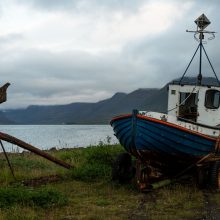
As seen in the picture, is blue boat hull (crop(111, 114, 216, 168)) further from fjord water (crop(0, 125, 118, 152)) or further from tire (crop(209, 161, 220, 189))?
fjord water (crop(0, 125, 118, 152))

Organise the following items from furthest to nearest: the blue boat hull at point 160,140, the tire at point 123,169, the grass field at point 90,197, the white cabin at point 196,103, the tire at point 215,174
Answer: the white cabin at point 196,103
the tire at point 123,169
the tire at point 215,174
the blue boat hull at point 160,140
the grass field at point 90,197

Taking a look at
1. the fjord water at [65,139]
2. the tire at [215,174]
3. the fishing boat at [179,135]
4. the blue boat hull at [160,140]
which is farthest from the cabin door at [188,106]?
the fjord water at [65,139]

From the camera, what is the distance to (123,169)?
49.6 ft

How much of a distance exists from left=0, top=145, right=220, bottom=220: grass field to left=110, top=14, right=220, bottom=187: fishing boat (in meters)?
0.83

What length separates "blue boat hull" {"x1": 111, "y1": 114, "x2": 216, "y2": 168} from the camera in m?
13.5

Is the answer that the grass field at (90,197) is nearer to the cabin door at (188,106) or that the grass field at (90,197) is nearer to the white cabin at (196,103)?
the white cabin at (196,103)

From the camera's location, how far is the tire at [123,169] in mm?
14766

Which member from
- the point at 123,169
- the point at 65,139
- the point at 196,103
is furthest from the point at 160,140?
the point at 65,139

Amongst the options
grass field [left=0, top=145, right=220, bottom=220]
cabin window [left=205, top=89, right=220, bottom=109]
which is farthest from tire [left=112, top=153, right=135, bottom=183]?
cabin window [left=205, top=89, right=220, bottom=109]

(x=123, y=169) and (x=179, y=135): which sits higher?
(x=179, y=135)

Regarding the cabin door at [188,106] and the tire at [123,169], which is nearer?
the tire at [123,169]

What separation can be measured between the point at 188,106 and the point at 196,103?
406 millimetres

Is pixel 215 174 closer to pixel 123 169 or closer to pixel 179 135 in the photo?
pixel 179 135

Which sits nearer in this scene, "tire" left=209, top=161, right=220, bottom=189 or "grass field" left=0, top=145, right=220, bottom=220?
"grass field" left=0, top=145, right=220, bottom=220
